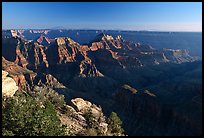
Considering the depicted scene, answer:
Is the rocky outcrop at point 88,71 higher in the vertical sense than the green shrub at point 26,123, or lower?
lower

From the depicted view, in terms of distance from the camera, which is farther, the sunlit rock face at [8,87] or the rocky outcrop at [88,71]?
the rocky outcrop at [88,71]

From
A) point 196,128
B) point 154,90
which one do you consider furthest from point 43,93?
point 154,90

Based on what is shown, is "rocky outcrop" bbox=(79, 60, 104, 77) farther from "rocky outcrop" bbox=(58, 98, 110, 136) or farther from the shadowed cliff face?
"rocky outcrop" bbox=(58, 98, 110, 136)

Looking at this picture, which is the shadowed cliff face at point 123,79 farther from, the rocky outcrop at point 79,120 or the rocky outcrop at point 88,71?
the rocky outcrop at point 79,120

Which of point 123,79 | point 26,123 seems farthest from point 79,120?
point 123,79

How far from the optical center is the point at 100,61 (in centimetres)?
14362

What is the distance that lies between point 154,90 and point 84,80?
114ft

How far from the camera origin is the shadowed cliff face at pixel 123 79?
65.9 metres

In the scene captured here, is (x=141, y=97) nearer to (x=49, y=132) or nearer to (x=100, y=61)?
(x=49, y=132)

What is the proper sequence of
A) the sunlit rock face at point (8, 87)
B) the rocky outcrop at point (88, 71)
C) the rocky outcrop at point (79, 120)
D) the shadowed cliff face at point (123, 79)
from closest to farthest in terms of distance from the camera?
the rocky outcrop at point (79, 120) → the sunlit rock face at point (8, 87) → the shadowed cliff face at point (123, 79) → the rocky outcrop at point (88, 71)

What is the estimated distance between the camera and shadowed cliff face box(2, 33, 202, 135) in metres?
65.9

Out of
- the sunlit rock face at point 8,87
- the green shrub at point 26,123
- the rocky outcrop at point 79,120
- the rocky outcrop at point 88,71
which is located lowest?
the rocky outcrop at point 88,71

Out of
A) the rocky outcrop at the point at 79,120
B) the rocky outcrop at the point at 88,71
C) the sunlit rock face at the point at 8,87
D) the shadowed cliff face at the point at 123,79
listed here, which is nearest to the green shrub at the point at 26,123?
the rocky outcrop at the point at 79,120

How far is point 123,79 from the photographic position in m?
124
